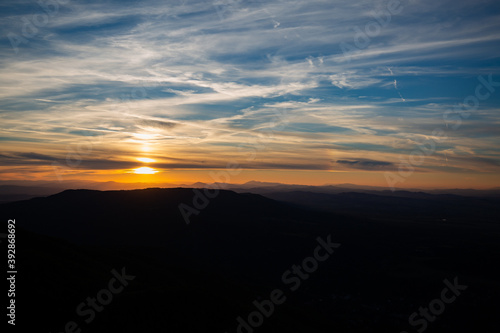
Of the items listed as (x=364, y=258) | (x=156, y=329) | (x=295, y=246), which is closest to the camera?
(x=156, y=329)

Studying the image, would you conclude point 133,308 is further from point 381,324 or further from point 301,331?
point 381,324

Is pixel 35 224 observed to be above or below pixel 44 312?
above

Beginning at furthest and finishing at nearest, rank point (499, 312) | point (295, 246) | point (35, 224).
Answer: point (35, 224), point (295, 246), point (499, 312)

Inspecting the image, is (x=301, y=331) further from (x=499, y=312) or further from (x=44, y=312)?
(x=499, y=312)

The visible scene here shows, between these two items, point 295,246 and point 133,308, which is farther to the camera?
point 295,246

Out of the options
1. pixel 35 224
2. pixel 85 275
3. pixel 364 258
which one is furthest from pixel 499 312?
pixel 35 224

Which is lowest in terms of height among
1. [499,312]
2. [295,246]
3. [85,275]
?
[499,312]
